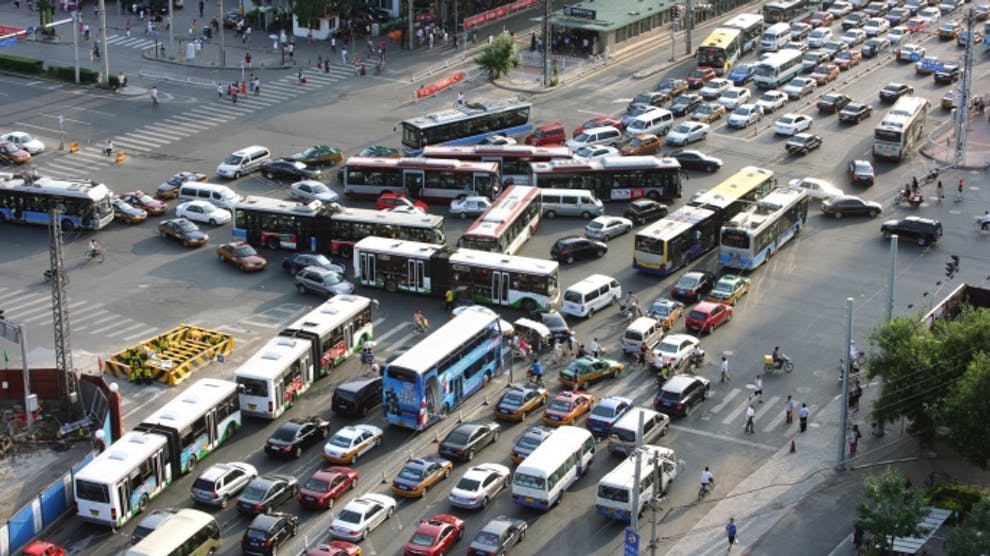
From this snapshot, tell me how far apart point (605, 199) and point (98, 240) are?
103 feet

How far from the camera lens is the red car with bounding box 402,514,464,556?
5700 centimetres

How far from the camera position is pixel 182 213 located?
9250 cm

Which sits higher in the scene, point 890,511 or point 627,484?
point 890,511

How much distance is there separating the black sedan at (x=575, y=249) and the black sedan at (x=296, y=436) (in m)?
24.2

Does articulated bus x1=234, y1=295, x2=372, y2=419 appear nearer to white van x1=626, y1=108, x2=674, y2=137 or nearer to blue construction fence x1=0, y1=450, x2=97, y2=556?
blue construction fence x1=0, y1=450, x2=97, y2=556

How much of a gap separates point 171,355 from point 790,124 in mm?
53442

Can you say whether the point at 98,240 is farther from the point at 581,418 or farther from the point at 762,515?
the point at 762,515

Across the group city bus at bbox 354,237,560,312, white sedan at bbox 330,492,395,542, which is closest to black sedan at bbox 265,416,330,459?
white sedan at bbox 330,492,395,542

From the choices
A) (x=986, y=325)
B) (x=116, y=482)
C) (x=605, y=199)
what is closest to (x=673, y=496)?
(x=986, y=325)

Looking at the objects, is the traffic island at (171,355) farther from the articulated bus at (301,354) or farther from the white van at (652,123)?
the white van at (652,123)

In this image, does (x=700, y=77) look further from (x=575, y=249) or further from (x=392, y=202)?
(x=575, y=249)

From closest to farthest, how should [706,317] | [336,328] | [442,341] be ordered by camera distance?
[442,341] < [336,328] < [706,317]

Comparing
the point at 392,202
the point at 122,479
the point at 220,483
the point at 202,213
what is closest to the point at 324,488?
the point at 220,483

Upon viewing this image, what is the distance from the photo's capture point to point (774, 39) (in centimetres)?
13162
